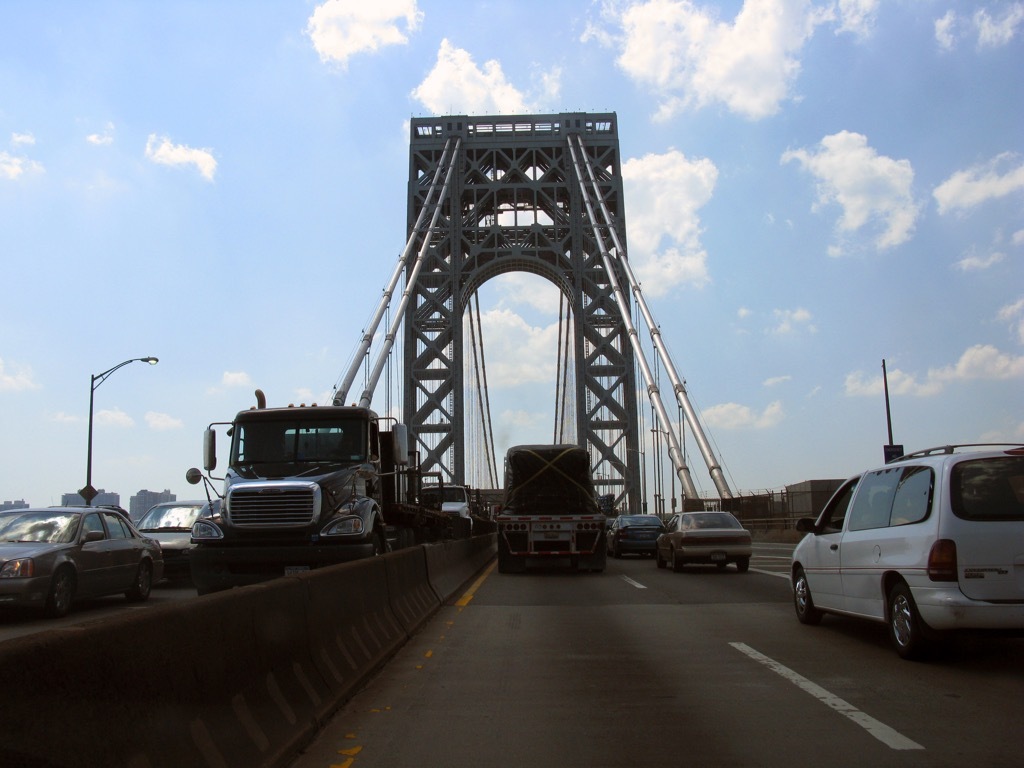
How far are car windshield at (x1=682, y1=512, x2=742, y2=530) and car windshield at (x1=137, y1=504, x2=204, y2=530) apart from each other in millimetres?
10436

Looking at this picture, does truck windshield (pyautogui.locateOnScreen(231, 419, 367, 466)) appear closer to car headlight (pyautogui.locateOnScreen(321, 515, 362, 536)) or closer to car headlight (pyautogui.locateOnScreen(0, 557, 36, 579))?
car headlight (pyautogui.locateOnScreen(321, 515, 362, 536))

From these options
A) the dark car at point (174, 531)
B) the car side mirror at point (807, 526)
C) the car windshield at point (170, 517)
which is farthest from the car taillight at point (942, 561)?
the car windshield at point (170, 517)

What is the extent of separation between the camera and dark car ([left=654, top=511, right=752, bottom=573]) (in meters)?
20.4

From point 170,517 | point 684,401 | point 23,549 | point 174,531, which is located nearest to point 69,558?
point 23,549

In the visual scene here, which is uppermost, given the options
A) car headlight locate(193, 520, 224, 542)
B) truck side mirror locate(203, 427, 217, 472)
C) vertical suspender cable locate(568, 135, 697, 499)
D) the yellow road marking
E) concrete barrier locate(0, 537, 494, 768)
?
vertical suspender cable locate(568, 135, 697, 499)

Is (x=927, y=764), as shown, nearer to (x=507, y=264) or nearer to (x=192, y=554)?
(x=192, y=554)

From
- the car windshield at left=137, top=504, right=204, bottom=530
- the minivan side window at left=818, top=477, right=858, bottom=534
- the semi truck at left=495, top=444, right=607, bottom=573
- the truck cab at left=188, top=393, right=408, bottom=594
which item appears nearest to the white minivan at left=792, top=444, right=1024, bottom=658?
the minivan side window at left=818, top=477, right=858, bottom=534

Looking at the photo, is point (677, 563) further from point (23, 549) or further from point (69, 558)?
point (23, 549)

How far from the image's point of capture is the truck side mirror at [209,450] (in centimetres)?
1430

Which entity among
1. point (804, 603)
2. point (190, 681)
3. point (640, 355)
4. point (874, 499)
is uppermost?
point (640, 355)

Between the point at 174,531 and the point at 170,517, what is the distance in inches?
42.6

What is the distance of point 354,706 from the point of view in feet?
21.8

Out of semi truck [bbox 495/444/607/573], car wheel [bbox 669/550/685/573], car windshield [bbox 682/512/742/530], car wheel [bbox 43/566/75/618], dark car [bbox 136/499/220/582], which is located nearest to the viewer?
car wheel [bbox 43/566/75/618]

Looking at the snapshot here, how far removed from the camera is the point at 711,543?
2039 cm
